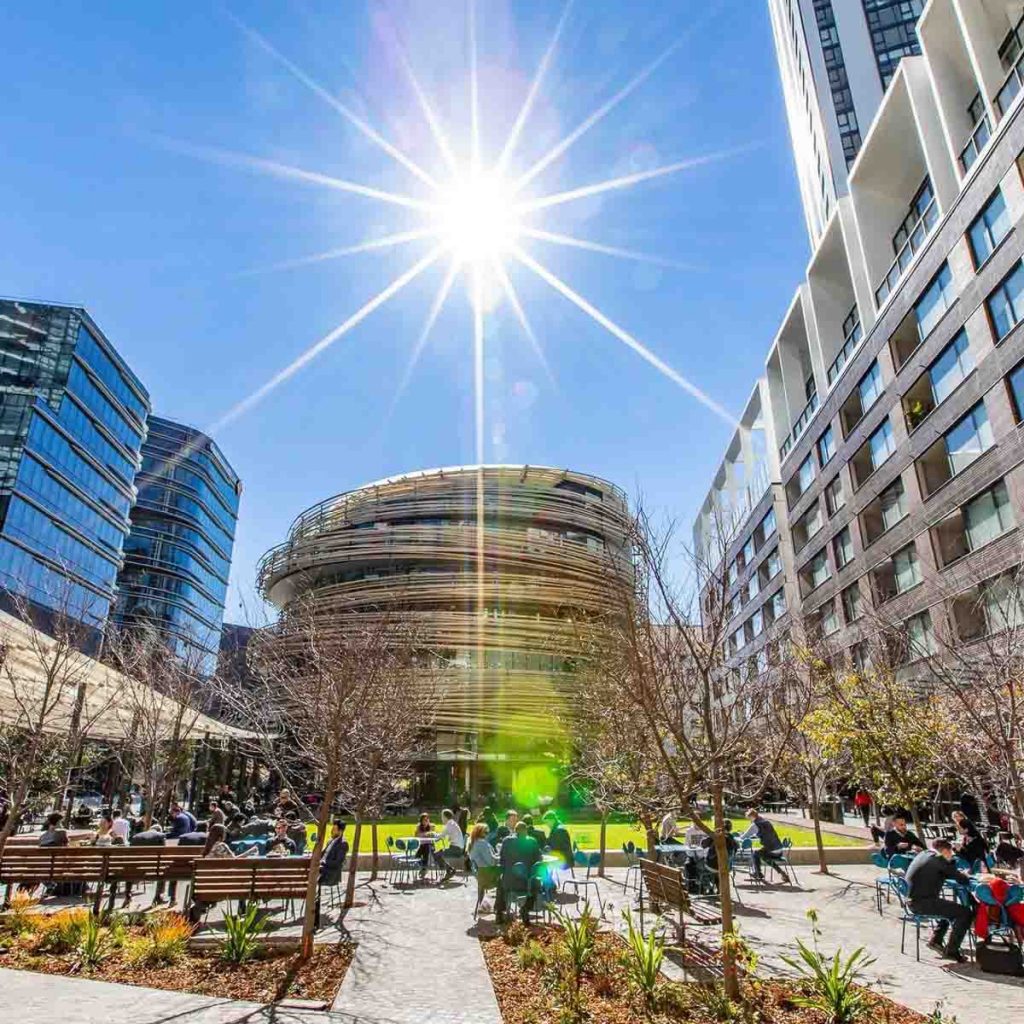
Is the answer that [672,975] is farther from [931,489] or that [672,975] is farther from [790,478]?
[790,478]

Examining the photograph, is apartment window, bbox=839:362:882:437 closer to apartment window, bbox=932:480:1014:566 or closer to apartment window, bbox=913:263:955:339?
apartment window, bbox=913:263:955:339

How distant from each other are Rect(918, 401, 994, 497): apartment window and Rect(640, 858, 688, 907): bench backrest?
69.4 ft

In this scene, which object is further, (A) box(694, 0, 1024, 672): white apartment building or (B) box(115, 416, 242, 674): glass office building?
(B) box(115, 416, 242, 674): glass office building

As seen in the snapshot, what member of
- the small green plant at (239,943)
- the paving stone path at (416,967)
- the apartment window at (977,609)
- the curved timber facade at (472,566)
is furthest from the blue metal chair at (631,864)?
the curved timber facade at (472,566)

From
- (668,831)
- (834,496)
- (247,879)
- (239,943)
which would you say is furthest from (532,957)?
(834,496)

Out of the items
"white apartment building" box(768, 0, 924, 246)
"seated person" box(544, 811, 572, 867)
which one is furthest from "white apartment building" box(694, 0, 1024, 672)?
"white apartment building" box(768, 0, 924, 246)

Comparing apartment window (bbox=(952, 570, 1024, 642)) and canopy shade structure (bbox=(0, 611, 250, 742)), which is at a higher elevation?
apartment window (bbox=(952, 570, 1024, 642))

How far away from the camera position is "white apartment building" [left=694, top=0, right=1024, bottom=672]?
2339 centimetres

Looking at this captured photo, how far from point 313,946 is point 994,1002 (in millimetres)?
7942

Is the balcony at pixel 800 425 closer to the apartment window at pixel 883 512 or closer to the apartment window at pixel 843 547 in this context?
the apartment window at pixel 843 547

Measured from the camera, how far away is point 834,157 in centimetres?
5553

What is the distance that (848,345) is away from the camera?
37656 mm

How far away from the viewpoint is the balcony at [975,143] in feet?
82.9

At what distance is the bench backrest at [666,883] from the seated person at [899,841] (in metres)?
5.90
